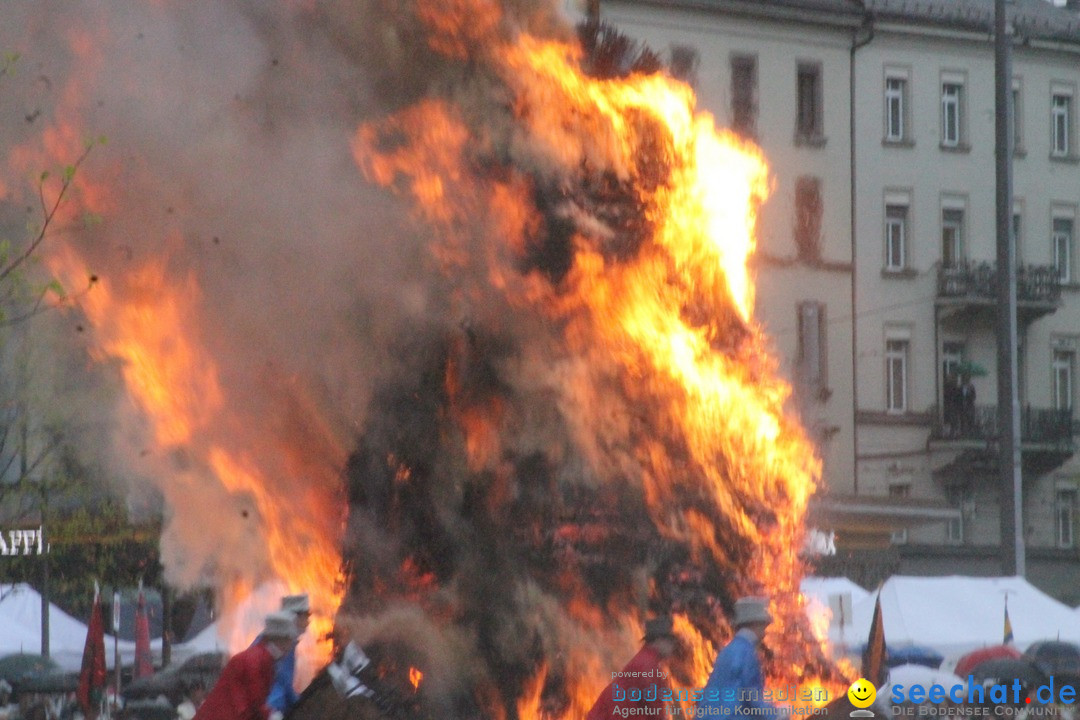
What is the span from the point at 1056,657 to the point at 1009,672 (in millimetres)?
1751

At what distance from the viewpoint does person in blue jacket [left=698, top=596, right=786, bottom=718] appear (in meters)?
8.48

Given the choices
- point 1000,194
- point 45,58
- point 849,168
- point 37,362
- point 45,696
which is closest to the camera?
point 45,58

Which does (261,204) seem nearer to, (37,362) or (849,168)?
(37,362)

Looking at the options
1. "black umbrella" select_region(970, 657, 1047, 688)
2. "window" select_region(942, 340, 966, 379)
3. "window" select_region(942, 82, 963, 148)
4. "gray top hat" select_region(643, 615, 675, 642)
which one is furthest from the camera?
"window" select_region(942, 82, 963, 148)

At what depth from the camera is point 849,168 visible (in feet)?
114

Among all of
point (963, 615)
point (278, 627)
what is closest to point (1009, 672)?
point (963, 615)

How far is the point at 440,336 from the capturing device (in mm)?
11789

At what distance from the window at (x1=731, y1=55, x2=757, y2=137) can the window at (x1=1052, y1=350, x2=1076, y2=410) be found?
9.69 metres

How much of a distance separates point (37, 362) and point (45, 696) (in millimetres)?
5537

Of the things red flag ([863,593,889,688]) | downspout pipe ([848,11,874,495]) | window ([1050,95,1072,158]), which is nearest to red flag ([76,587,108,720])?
red flag ([863,593,889,688])

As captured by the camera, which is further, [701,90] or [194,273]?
[701,90]

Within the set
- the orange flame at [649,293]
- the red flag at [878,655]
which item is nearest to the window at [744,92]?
the orange flame at [649,293]

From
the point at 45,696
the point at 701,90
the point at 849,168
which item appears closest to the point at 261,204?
the point at 45,696

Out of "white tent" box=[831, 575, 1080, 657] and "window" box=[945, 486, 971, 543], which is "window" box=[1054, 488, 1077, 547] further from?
"white tent" box=[831, 575, 1080, 657]
